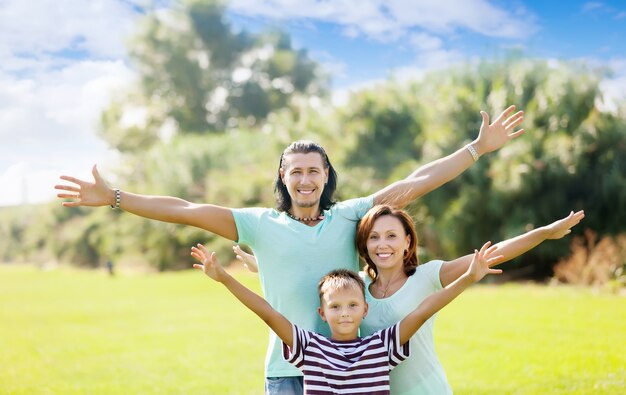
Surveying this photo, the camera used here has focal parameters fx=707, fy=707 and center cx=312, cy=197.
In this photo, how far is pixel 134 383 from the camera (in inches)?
292

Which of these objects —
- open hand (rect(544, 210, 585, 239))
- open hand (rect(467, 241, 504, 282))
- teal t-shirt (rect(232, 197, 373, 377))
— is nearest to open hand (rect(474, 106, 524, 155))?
open hand (rect(544, 210, 585, 239))

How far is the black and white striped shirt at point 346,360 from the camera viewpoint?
322 centimetres

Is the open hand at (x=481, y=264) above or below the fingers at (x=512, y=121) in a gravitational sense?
below

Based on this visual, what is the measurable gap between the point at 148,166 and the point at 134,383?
20.5 meters

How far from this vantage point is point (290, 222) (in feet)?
11.8

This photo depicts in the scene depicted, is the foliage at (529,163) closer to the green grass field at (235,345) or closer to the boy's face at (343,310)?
the green grass field at (235,345)

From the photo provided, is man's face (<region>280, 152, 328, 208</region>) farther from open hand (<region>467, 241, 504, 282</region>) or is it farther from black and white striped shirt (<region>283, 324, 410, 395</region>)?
open hand (<region>467, 241, 504, 282</region>)

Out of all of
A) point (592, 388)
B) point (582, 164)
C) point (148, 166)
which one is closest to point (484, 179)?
point (582, 164)

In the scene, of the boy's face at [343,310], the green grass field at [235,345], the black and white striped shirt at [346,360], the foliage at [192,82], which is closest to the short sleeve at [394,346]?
the black and white striped shirt at [346,360]

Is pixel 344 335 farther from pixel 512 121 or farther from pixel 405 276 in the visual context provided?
pixel 512 121

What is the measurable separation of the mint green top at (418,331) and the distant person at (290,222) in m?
0.25

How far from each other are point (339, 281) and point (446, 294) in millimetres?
501

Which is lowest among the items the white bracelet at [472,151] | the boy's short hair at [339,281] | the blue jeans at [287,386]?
the blue jeans at [287,386]

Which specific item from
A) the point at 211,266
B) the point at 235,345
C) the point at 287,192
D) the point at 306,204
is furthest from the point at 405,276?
the point at 235,345
